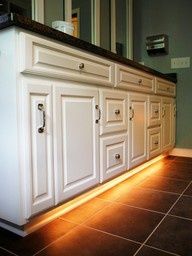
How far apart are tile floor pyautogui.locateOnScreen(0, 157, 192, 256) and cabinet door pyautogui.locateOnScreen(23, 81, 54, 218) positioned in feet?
0.45

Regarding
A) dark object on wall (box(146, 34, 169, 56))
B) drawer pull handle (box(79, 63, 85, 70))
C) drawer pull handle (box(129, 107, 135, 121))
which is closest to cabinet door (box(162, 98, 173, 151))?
dark object on wall (box(146, 34, 169, 56))

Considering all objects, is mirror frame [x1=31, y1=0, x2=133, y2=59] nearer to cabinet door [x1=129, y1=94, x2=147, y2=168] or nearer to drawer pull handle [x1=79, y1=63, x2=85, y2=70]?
drawer pull handle [x1=79, y1=63, x2=85, y2=70]

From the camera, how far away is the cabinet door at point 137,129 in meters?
1.76

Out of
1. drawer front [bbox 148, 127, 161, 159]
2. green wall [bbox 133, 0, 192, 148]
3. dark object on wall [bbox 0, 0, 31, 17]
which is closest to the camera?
dark object on wall [bbox 0, 0, 31, 17]

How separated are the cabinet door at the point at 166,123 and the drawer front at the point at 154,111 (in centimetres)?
16

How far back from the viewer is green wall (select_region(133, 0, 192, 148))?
273 cm

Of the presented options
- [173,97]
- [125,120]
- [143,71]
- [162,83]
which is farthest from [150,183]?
[173,97]

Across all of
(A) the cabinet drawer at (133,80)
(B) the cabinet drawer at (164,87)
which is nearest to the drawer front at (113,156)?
(A) the cabinet drawer at (133,80)

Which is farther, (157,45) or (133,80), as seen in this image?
Result: (157,45)

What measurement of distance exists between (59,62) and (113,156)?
69 cm

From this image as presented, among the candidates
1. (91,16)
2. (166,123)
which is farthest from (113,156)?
(91,16)

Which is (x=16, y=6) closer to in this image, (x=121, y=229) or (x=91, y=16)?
(x=91, y=16)

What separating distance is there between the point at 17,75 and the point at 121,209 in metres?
0.87

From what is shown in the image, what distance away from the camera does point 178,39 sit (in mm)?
2768
